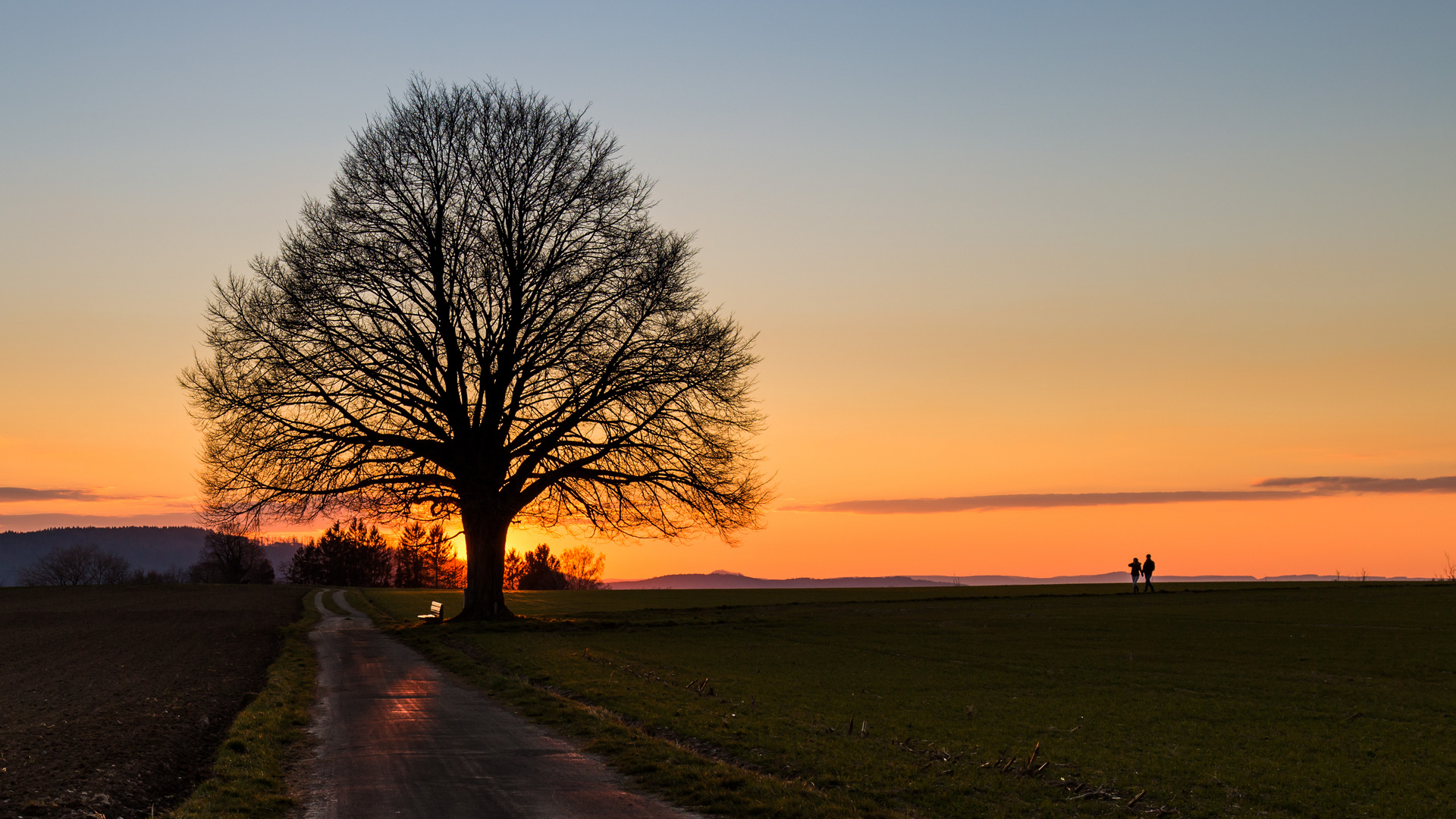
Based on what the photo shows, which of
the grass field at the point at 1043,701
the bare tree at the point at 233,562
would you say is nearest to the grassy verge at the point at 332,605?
the grass field at the point at 1043,701

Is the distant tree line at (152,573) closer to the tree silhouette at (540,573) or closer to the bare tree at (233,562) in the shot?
the bare tree at (233,562)

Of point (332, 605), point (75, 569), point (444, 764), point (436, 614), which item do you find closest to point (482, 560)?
point (436, 614)

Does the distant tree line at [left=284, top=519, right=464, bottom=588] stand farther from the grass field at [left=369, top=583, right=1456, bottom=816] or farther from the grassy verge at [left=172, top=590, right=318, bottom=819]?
the grassy verge at [left=172, top=590, right=318, bottom=819]

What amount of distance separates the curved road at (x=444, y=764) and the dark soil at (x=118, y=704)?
70.1 inches

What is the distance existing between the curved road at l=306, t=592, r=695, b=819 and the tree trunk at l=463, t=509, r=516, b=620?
54.6ft

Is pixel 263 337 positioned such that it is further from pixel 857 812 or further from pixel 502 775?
pixel 857 812

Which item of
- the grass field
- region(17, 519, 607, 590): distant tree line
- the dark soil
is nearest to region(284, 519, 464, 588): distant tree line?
region(17, 519, 607, 590): distant tree line

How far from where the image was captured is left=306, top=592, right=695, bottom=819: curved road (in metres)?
10.6

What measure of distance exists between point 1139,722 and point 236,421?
30.9 meters

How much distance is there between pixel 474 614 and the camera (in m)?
37.7

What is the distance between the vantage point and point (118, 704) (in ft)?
58.3

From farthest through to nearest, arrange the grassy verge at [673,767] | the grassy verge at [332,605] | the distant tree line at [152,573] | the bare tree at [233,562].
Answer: the distant tree line at [152,573] → the bare tree at [233,562] → the grassy verge at [332,605] → the grassy verge at [673,767]

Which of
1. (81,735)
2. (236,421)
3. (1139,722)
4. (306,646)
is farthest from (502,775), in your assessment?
(236,421)

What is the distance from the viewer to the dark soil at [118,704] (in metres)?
11.2
